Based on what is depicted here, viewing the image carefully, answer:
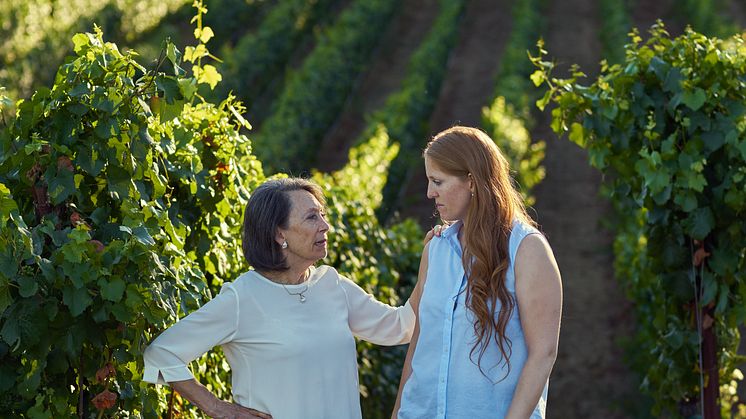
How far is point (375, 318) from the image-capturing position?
10.3ft

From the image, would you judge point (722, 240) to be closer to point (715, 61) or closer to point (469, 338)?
point (715, 61)

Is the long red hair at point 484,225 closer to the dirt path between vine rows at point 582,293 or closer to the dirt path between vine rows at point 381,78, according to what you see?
the dirt path between vine rows at point 582,293

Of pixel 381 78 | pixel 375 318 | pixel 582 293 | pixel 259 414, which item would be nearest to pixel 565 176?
pixel 582 293

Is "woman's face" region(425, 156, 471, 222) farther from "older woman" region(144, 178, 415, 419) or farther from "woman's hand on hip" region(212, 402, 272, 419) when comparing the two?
"woman's hand on hip" region(212, 402, 272, 419)

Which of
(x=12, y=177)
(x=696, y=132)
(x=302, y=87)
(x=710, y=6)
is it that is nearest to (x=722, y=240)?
(x=696, y=132)

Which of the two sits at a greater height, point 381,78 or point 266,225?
point 381,78

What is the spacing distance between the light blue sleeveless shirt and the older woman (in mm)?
231

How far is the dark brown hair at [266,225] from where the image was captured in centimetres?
291

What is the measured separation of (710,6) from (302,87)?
1118cm

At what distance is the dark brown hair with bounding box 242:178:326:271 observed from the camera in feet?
9.54

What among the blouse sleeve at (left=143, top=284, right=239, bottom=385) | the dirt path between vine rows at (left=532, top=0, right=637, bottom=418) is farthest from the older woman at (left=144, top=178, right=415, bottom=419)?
the dirt path between vine rows at (left=532, top=0, right=637, bottom=418)

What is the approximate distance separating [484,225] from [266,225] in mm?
574

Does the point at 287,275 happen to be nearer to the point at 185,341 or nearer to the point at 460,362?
the point at 185,341

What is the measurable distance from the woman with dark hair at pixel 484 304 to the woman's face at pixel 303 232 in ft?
1.05
